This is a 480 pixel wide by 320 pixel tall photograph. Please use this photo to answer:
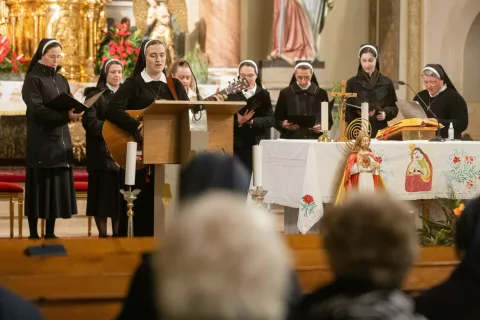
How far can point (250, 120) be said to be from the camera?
8.02m

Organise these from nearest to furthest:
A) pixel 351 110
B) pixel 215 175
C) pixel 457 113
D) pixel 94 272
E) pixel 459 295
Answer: pixel 459 295
pixel 215 175
pixel 94 272
pixel 457 113
pixel 351 110

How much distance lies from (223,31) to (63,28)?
2144mm

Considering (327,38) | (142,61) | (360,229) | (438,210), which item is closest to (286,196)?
(438,210)

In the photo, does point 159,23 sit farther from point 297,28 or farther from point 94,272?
point 94,272

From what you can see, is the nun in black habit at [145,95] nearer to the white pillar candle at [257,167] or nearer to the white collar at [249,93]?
the white pillar candle at [257,167]

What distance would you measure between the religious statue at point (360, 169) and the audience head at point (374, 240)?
190 inches

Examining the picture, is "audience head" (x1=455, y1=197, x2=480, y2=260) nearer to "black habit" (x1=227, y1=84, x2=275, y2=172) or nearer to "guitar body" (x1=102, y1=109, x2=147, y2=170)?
"guitar body" (x1=102, y1=109, x2=147, y2=170)

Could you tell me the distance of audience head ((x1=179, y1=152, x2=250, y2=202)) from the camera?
2.46 metres

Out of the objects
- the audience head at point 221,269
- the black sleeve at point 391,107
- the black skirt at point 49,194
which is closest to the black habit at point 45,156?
the black skirt at point 49,194

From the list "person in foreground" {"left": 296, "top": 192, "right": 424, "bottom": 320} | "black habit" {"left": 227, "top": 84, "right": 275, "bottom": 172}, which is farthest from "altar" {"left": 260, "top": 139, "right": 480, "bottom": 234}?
"person in foreground" {"left": 296, "top": 192, "right": 424, "bottom": 320}

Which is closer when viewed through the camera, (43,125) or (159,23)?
(43,125)

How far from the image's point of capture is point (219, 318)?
1.45 meters

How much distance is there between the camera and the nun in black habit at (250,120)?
314 inches

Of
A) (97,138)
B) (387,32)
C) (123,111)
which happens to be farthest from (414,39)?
(123,111)
